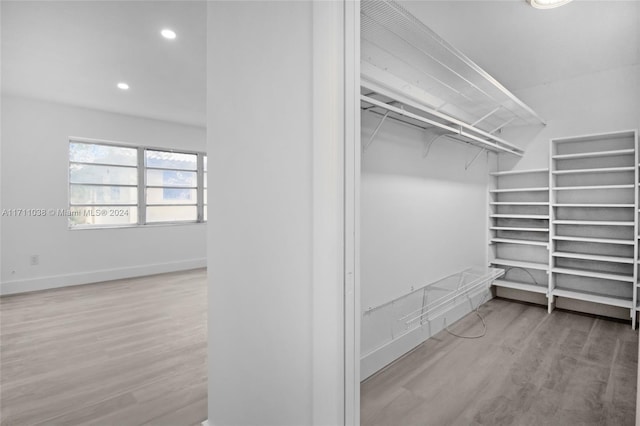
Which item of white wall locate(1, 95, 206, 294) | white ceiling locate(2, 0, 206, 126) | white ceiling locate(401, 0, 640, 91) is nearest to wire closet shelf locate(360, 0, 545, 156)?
white ceiling locate(401, 0, 640, 91)

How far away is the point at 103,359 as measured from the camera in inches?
96.2

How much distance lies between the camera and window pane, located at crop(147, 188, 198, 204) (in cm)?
538

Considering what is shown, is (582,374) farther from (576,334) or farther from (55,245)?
(55,245)

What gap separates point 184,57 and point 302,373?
2960 mm

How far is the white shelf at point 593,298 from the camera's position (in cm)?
300

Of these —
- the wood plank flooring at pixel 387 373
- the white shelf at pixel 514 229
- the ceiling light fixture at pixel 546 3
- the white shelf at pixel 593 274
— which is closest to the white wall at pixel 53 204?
the wood plank flooring at pixel 387 373

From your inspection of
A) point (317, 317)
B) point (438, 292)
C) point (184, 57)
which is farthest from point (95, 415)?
point (184, 57)

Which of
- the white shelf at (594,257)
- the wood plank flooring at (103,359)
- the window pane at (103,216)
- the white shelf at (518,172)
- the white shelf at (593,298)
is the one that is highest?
the white shelf at (518,172)

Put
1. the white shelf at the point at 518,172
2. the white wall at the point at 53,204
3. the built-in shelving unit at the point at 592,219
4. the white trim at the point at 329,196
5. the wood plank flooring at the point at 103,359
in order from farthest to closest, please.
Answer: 1. the white wall at the point at 53,204
2. the white shelf at the point at 518,172
3. the built-in shelving unit at the point at 592,219
4. the wood plank flooring at the point at 103,359
5. the white trim at the point at 329,196

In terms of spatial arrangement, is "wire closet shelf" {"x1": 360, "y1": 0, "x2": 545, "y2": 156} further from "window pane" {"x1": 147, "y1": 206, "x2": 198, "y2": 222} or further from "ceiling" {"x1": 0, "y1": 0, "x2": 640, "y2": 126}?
"window pane" {"x1": 147, "y1": 206, "x2": 198, "y2": 222}

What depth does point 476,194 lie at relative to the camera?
3.66m

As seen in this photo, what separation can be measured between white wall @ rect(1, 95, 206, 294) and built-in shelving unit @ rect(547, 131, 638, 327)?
5.41m

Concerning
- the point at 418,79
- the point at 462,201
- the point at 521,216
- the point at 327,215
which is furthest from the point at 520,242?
the point at 327,215

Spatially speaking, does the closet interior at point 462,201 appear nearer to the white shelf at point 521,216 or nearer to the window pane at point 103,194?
the white shelf at point 521,216
